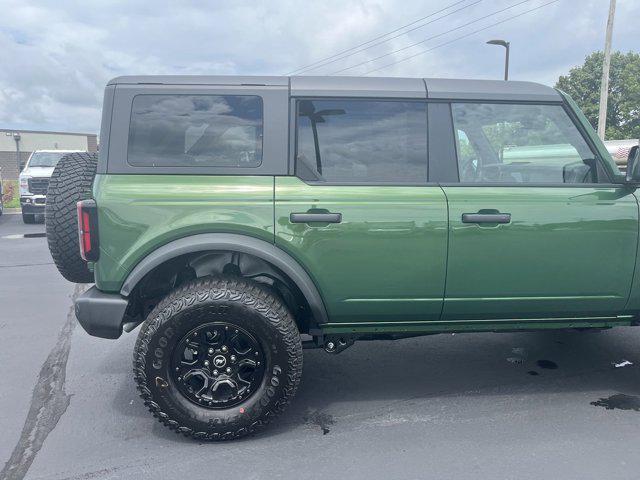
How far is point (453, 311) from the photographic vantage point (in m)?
3.16

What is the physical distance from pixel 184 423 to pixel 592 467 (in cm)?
217

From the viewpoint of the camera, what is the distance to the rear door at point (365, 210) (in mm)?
2961

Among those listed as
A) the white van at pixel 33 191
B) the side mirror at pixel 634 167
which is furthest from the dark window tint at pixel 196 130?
the white van at pixel 33 191

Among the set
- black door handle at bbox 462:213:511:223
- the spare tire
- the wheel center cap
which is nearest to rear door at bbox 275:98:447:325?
black door handle at bbox 462:213:511:223

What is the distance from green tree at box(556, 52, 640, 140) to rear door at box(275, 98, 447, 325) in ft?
97.1

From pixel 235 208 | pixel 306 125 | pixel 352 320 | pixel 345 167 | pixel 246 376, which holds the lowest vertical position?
pixel 246 376

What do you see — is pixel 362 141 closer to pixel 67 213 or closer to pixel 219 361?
pixel 219 361

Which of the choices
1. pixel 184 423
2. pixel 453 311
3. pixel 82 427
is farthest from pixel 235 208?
pixel 82 427

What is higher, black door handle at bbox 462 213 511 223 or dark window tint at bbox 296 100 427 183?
dark window tint at bbox 296 100 427 183

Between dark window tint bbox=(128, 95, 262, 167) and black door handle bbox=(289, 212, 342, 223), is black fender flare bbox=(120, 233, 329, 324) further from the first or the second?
dark window tint bbox=(128, 95, 262, 167)

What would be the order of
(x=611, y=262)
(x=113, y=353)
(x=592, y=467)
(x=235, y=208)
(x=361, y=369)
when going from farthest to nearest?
(x=113, y=353), (x=361, y=369), (x=611, y=262), (x=235, y=208), (x=592, y=467)

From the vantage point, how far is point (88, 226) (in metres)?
2.86

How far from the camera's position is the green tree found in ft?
99.3

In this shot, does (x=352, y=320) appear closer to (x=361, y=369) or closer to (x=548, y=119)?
(x=361, y=369)
